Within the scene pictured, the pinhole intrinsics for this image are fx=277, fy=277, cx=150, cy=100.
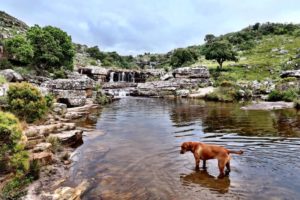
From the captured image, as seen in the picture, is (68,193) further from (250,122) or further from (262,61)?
(262,61)

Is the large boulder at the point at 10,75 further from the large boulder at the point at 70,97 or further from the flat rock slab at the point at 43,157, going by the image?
the flat rock slab at the point at 43,157

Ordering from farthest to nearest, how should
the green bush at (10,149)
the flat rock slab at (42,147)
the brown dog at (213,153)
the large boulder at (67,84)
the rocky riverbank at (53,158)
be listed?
the large boulder at (67,84) < the flat rock slab at (42,147) < the brown dog at (213,153) < the green bush at (10,149) < the rocky riverbank at (53,158)

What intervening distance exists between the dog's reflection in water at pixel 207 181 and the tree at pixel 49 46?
1566 inches

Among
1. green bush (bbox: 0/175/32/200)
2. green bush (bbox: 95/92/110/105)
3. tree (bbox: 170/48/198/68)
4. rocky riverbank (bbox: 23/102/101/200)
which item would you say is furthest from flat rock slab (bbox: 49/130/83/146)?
tree (bbox: 170/48/198/68)

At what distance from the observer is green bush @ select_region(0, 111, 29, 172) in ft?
31.9

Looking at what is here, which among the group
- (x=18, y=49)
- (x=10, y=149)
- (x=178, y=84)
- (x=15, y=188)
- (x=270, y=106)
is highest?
(x=18, y=49)

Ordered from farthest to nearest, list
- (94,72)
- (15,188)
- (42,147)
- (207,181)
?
(94,72) < (42,147) < (207,181) < (15,188)

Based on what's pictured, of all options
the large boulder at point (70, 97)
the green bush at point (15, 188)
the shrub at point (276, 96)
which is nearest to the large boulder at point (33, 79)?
the large boulder at point (70, 97)

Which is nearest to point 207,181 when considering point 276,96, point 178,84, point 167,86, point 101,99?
point 101,99

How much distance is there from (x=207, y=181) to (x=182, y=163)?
225 cm

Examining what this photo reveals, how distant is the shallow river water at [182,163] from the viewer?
9.97 meters

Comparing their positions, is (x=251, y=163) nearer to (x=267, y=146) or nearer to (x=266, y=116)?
(x=267, y=146)

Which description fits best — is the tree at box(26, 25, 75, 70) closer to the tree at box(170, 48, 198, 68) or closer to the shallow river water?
the shallow river water

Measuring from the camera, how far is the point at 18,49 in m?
40.8
